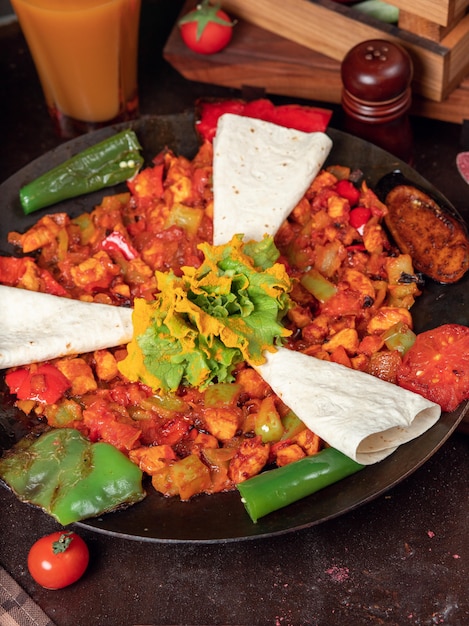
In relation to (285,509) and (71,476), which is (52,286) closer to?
(71,476)

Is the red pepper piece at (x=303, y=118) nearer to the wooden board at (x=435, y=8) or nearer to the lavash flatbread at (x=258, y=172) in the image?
the lavash flatbread at (x=258, y=172)

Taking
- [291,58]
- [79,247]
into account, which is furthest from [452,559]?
[291,58]

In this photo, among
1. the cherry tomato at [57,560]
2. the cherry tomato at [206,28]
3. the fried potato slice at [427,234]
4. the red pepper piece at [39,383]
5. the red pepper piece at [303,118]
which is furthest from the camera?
the cherry tomato at [206,28]

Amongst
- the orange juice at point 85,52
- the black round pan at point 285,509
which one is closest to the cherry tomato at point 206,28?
the orange juice at point 85,52

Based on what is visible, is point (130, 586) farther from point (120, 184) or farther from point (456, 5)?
point (456, 5)

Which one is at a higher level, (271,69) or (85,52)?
(85,52)

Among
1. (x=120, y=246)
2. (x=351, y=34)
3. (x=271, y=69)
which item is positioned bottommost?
(x=120, y=246)

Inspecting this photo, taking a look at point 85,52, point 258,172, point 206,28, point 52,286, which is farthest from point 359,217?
point 85,52
